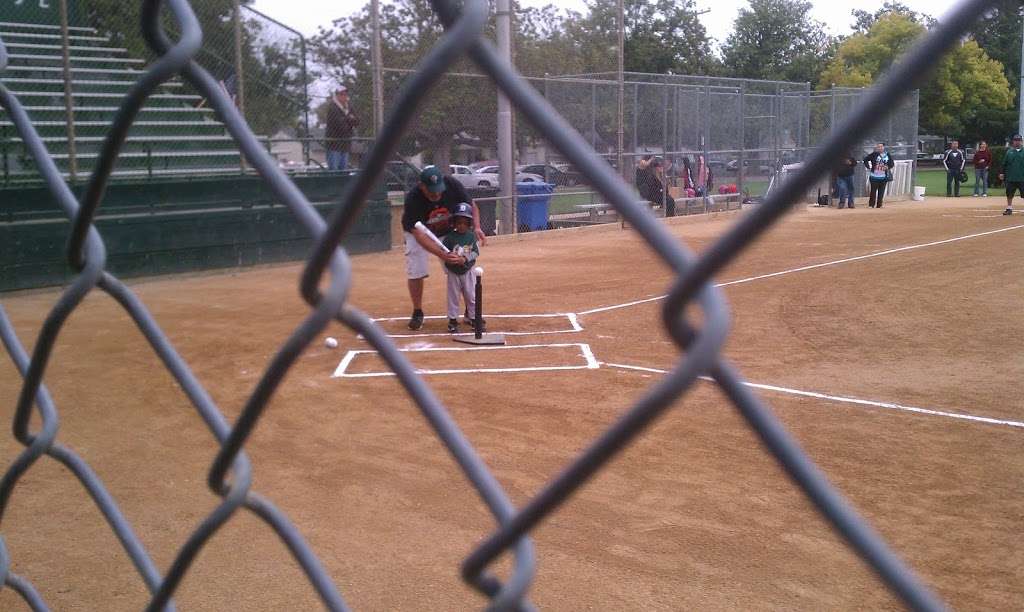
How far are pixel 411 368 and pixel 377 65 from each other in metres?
15.5

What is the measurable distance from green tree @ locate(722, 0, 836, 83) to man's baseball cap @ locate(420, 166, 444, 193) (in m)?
52.0

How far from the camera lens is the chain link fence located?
65 cm

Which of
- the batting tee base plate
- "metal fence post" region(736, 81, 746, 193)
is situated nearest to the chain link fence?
the batting tee base plate

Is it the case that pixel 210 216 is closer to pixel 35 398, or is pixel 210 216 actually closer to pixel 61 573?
pixel 61 573

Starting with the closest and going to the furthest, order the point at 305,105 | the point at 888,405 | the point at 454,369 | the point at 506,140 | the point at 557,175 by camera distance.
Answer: the point at 888,405
the point at 454,369
the point at 305,105
the point at 506,140
the point at 557,175

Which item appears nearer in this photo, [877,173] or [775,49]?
[877,173]

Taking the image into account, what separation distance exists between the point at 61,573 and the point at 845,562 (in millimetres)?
3430

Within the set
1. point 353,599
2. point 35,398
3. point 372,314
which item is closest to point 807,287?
point 372,314

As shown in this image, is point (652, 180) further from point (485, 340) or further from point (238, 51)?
point (485, 340)

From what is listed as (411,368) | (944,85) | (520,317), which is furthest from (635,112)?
(411,368)

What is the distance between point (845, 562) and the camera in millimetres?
4215

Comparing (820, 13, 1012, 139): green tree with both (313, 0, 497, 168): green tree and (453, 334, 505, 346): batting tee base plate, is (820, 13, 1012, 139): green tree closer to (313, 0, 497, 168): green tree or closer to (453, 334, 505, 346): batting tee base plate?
(313, 0, 497, 168): green tree

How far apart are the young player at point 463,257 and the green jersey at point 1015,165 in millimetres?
18161

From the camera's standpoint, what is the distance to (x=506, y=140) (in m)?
17.9
